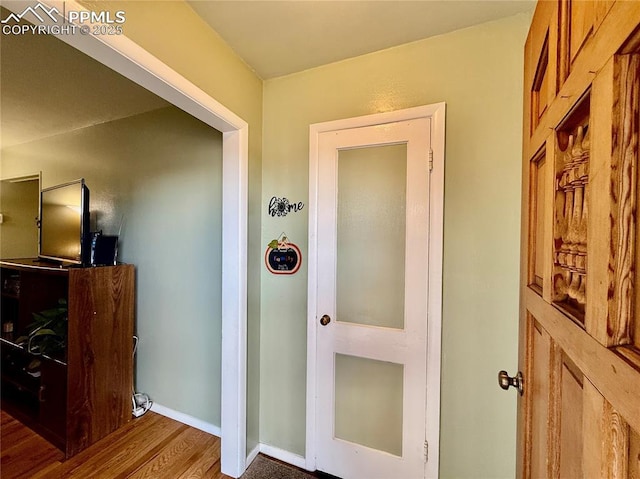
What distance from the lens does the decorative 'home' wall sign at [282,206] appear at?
1716 mm

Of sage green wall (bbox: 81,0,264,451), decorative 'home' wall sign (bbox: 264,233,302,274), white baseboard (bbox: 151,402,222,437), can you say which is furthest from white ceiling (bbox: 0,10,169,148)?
white baseboard (bbox: 151,402,222,437)

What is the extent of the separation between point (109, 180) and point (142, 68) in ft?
5.75

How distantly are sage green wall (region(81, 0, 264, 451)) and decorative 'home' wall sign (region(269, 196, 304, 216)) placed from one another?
9 centimetres

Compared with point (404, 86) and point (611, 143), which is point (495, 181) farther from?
point (611, 143)

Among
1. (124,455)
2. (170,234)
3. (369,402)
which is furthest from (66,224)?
(369,402)

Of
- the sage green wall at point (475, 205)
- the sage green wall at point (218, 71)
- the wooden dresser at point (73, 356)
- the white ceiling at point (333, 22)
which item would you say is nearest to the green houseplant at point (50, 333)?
the wooden dresser at point (73, 356)

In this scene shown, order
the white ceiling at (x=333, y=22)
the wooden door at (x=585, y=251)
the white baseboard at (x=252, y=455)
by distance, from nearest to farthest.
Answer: the wooden door at (x=585, y=251) → the white ceiling at (x=333, y=22) → the white baseboard at (x=252, y=455)

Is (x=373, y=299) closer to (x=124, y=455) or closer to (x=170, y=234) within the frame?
(x=170, y=234)

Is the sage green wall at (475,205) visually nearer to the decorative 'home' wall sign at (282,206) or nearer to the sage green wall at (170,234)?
the decorative 'home' wall sign at (282,206)

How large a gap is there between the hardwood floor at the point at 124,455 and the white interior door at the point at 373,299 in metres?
0.83

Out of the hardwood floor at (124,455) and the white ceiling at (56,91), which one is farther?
the hardwood floor at (124,455)

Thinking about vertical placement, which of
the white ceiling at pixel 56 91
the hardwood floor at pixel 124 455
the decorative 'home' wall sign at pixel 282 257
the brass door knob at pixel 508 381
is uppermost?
the white ceiling at pixel 56 91

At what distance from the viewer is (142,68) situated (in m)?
1.04

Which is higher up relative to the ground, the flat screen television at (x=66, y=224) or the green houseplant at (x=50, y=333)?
the flat screen television at (x=66, y=224)
